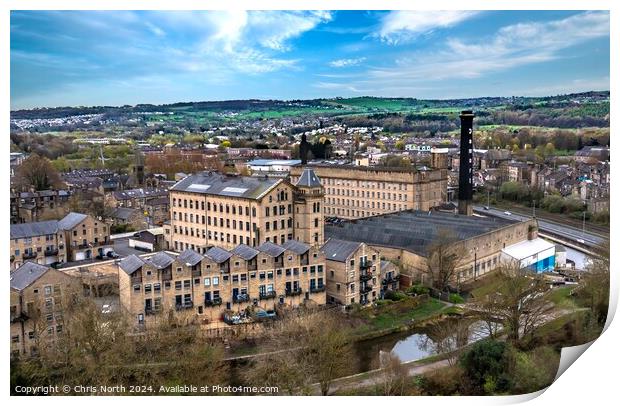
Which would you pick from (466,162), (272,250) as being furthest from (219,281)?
(466,162)

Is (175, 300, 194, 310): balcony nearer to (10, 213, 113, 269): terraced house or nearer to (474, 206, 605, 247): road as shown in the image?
(10, 213, 113, 269): terraced house

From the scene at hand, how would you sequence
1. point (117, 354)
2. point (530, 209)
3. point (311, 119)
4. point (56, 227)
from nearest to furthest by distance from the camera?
point (117, 354), point (56, 227), point (530, 209), point (311, 119)

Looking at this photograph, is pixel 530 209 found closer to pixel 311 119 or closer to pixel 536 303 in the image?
pixel 536 303

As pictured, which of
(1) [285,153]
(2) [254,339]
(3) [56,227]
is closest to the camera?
(2) [254,339]

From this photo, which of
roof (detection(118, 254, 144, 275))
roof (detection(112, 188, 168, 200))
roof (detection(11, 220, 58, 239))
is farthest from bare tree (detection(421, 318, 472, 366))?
roof (detection(112, 188, 168, 200))
